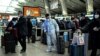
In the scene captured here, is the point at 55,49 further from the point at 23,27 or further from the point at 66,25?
the point at 66,25

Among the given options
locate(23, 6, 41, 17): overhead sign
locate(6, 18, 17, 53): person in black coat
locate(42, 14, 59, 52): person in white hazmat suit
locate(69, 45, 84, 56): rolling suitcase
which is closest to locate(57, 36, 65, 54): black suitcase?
locate(42, 14, 59, 52): person in white hazmat suit

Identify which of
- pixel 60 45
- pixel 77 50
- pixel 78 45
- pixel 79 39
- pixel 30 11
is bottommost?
pixel 60 45

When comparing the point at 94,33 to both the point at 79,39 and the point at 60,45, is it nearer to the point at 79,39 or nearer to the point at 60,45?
the point at 79,39

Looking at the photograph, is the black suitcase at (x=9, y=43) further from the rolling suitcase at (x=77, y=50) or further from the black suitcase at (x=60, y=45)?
the rolling suitcase at (x=77, y=50)

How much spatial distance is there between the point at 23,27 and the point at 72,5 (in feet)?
127

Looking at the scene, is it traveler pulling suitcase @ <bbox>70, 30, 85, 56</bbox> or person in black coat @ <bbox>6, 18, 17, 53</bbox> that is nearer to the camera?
traveler pulling suitcase @ <bbox>70, 30, 85, 56</bbox>

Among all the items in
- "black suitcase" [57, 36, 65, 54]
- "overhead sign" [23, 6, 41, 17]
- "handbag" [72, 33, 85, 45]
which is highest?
"overhead sign" [23, 6, 41, 17]

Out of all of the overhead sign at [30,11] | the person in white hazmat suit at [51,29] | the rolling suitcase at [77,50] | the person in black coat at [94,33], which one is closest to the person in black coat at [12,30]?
the person in white hazmat suit at [51,29]

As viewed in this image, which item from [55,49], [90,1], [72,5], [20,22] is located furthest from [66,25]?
[72,5]

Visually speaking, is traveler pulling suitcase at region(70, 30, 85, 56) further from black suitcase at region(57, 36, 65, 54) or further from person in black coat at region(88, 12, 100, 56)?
black suitcase at region(57, 36, 65, 54)

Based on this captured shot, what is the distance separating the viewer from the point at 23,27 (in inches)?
462

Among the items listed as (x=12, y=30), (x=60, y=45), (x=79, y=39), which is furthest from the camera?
(x=12, y=30)

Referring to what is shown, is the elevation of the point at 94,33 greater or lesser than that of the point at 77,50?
greater

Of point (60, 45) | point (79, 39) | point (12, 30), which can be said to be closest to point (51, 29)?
point (60, 45)
